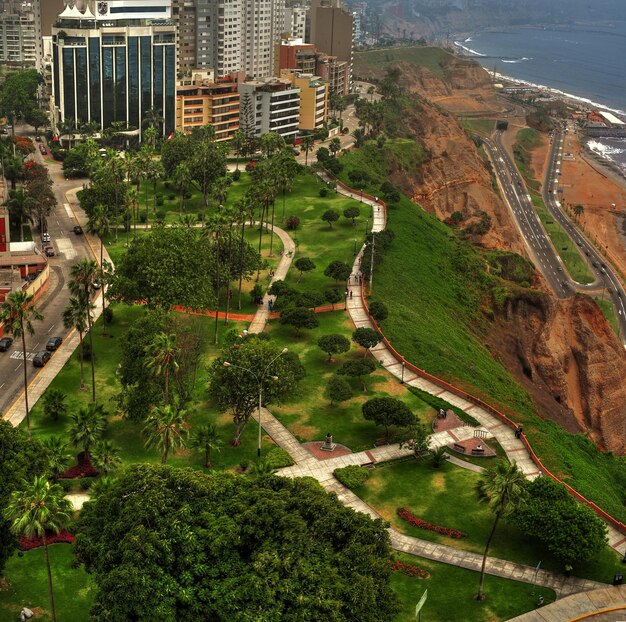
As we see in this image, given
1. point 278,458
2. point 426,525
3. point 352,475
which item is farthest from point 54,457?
point 426,525

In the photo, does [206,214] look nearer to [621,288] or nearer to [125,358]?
[125,358]

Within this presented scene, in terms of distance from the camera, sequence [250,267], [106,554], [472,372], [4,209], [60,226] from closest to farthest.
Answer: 1. [106,554]
2. [472,372]
3. [250,267]
4. [4,209]
5. [60,226]

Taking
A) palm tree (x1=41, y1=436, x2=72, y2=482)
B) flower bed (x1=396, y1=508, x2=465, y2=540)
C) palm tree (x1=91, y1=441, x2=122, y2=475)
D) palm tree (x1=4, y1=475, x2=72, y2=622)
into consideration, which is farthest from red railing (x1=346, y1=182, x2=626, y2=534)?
palm tree (x1=4, y1=475, x2=72, y2=622)

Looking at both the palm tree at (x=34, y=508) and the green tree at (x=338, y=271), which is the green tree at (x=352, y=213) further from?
the palm tree at (x=34, y=508)

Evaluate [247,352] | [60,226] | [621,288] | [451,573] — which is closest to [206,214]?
[60,226]

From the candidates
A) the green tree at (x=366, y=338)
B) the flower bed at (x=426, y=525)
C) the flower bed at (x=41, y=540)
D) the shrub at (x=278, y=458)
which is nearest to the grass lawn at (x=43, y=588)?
the flower bed at (x=41, y=540)
